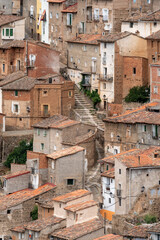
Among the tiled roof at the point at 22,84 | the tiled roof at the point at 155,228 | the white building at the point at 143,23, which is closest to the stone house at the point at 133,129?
the tiled roof at the point at 22,84

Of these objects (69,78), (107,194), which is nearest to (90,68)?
(69,78)

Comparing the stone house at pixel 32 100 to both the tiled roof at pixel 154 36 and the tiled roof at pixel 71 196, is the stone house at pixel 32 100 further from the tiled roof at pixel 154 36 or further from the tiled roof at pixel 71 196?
the tiled roof at pixel 71 196

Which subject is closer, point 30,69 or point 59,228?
point 59,228

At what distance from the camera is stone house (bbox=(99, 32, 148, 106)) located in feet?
346

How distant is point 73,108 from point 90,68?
501cm

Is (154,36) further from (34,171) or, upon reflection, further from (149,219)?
(149,219)

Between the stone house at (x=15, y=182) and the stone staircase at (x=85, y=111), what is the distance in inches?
377

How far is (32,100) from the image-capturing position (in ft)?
347

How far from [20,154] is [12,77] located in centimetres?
889

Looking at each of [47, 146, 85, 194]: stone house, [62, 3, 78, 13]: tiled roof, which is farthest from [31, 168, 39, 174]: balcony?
[62, 3, 78, 13]: tiled roof

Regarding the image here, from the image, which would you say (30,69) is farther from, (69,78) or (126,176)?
(126,176)

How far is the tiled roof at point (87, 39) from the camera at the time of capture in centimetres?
11044

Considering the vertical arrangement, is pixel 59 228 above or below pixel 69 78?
below

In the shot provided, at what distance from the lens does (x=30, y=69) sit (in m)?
110
